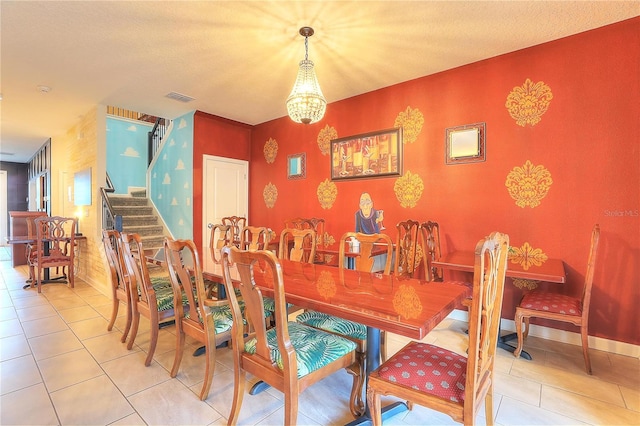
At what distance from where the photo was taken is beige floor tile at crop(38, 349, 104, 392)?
6.76ft

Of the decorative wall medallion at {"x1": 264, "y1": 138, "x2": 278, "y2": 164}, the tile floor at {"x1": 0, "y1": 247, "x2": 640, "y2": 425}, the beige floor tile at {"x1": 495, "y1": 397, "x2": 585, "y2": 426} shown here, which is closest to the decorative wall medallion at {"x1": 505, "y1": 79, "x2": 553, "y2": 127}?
the tile floor at {"x1": 0, "y1": 247, "x2": 640, "y2": 425}

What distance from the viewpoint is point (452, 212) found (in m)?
3.32

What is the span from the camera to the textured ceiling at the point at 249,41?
7.59 feet

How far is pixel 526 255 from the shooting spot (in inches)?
114

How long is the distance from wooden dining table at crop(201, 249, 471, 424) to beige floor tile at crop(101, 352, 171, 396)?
2.75 feet

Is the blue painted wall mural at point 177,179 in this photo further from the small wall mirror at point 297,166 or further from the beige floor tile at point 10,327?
the beige floor tile at point 10,327

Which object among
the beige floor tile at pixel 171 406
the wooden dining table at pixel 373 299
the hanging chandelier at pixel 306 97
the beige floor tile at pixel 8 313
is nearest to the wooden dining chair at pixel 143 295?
the beige floor tile at pixel 171 406

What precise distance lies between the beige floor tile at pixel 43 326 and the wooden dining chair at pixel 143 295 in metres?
1.09

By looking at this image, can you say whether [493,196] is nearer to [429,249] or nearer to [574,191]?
[574,191]

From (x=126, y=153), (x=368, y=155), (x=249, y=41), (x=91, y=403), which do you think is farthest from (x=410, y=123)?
(x=126, y=153)

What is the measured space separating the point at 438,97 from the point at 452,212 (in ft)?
4.36

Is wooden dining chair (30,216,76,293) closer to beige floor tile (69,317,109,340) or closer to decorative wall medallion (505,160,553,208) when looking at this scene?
beige floor tile (69,317,109,340)

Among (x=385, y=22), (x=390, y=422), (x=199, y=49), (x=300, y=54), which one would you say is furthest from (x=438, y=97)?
(x=390, y=422)

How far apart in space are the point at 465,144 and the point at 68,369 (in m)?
4.08
